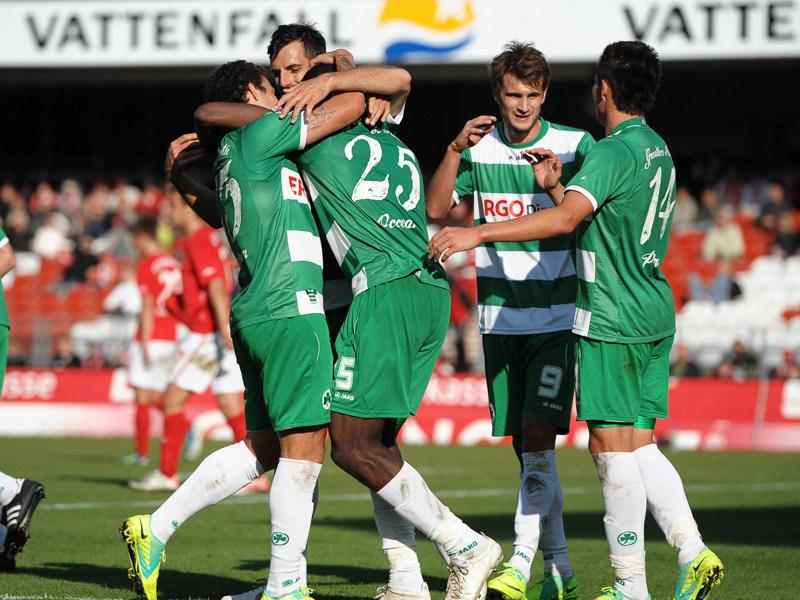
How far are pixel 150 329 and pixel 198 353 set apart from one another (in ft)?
6.42

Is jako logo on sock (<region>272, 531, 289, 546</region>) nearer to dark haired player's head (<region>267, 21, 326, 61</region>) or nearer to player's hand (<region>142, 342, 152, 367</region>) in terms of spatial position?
dark haired player's head (<region>267, 21, 326, 61</region>)

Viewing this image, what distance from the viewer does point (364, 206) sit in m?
4.93

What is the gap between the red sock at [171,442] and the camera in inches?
401

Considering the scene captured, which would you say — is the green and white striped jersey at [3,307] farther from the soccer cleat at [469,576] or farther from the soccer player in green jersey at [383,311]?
the soccer cleat at [469,576]

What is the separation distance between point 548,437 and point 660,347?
2.41ft

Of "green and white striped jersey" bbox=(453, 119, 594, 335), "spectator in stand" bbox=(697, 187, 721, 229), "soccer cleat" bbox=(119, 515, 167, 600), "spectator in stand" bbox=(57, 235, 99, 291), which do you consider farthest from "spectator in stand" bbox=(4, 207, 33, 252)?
"soccer cleat" bbox=(119, 515, 167, 600)

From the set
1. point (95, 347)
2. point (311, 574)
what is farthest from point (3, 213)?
point (311, 574)

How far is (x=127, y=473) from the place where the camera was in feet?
38.8

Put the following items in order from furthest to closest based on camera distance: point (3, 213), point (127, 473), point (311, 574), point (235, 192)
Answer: point (3, 213), point (127, 473), point (311, 574), point (235, 192)

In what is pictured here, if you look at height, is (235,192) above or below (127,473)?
above

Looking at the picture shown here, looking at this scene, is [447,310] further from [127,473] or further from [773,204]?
[773,204]

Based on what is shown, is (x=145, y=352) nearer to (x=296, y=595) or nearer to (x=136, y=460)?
(x=136, y=460)

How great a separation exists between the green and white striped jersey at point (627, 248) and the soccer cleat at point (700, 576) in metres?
0.97

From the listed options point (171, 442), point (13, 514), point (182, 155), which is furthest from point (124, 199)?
point (182, 155)
